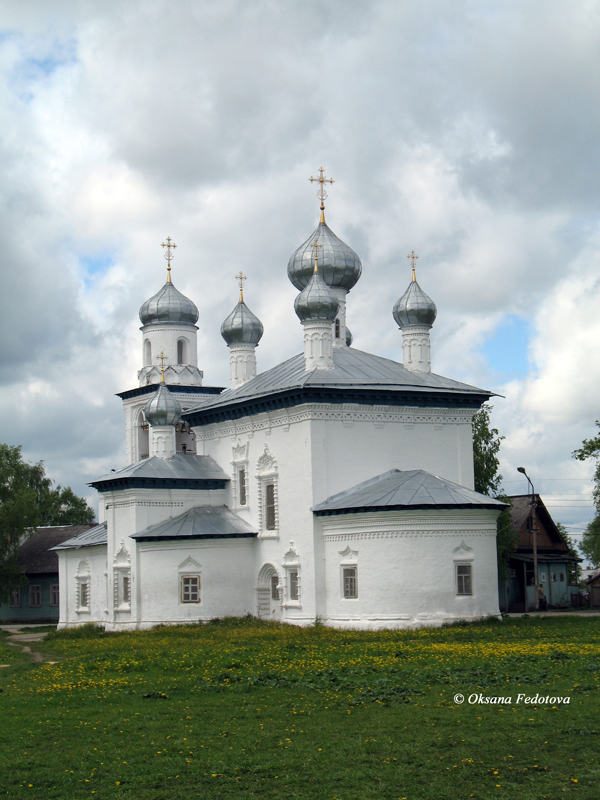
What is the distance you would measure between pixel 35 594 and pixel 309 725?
35.2 meters

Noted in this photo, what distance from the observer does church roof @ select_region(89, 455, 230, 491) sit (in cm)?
3050

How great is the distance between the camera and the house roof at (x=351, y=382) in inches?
1091

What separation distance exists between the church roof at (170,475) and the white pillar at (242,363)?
352 cm

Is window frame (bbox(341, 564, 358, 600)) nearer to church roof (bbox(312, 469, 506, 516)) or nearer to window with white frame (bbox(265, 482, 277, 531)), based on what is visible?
church roof (bbox(312, 469, 506, 516))

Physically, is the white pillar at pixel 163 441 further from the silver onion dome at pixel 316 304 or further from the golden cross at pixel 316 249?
the golden cross at pixel 316 249

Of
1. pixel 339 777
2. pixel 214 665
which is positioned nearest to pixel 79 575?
pixel 214 665

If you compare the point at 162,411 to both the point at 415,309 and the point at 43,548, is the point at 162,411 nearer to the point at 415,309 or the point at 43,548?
the point at 415,309

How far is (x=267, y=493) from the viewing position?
2967 cm

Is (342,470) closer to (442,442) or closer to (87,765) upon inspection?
(442,442)

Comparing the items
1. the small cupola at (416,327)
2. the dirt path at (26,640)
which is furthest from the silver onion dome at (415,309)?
the dirt path at (26,640)

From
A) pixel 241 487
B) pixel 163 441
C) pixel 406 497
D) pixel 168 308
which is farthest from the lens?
pixel 168 308

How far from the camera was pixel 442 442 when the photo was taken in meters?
29.4

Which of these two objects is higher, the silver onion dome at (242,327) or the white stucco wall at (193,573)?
the silver onion dome at (242,327)

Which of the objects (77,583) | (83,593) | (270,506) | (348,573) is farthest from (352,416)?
(77,583)
